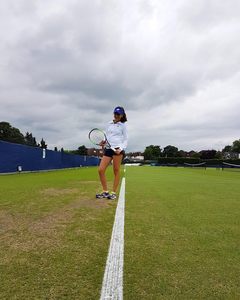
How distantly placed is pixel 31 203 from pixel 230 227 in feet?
14.4

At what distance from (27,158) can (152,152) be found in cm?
15182

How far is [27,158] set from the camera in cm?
2398

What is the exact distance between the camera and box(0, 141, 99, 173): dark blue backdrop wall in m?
20.0

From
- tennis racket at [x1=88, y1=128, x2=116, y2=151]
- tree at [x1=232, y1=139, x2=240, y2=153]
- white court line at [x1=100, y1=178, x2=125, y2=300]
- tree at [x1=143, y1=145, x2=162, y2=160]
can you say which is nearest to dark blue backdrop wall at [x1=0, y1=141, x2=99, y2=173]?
tennis racket at [x1=88, y1=128, x2=116, y2=151]

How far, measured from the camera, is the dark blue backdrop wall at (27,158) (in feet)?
65.6

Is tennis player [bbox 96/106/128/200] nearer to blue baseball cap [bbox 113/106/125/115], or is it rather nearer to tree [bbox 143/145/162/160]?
blue baseball cap [bbox 113/106/125/115]

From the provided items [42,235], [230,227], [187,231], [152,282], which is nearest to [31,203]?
[42,235]

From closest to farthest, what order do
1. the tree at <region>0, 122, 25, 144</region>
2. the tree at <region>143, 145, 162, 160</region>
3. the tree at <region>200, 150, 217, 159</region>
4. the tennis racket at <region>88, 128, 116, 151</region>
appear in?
1. the tennis racket at <region>88, 128, 116, 151</region>
2. the tree at <region>0, 122, 25, 144</region>
3. the tree at <region>200, 150, 217, 159</region>
4. the tree at <region>143, 145, 162, 160</region>

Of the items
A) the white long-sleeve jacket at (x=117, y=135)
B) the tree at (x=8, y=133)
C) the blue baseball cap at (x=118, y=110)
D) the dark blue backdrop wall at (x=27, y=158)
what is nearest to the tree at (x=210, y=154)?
the tree at (x=8, y=133)

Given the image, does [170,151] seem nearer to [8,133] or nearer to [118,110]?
[8,133]

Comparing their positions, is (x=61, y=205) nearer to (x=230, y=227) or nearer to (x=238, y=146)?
(x=230, y=227)

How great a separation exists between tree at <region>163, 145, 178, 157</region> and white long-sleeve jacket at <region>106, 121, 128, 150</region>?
563 feet

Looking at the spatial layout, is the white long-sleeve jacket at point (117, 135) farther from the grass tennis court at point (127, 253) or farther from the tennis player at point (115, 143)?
the grass tennis court at point (127, 253)

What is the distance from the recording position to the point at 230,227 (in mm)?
4891
